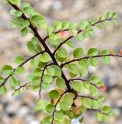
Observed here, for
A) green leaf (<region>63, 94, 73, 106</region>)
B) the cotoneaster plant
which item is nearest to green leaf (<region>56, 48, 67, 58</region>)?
the cotoneaster plant

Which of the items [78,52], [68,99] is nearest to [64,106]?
[68,99]

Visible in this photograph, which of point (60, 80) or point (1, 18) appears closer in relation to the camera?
point (60, 80)

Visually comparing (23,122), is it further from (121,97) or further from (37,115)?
(121,97)

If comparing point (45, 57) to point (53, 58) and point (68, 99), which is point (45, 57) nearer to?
point (53, 58)

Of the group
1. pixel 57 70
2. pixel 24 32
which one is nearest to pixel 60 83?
pixel 57 70

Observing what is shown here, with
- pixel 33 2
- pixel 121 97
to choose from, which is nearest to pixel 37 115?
pixel 121 97

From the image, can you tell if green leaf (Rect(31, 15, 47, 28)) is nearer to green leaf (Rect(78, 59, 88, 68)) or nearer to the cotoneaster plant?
the cotoneaster plant

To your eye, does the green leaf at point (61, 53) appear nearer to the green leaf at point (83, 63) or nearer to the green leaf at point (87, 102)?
the green leaf at point (83, 63)

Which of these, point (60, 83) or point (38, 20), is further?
point (60, 83)

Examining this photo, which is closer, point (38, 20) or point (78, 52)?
point (38, 20)

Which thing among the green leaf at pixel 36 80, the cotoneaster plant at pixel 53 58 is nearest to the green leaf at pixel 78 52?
the cotoneaster plant at pixel 53 58

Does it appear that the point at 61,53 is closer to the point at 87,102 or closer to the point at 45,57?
the point at 45,57
